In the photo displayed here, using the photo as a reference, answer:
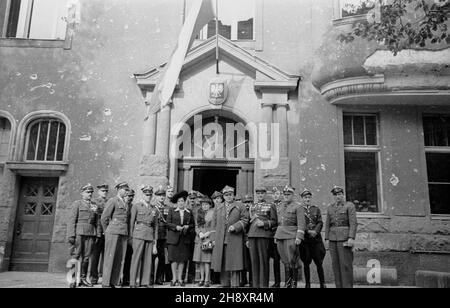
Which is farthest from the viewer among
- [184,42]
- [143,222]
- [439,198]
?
[439,198]

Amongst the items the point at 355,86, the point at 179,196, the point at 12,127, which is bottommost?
the point at 179,196

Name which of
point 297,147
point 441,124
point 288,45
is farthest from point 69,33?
point 441,124

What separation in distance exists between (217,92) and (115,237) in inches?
158

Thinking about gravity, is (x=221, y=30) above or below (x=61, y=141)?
above

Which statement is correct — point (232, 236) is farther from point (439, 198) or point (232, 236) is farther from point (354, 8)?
point (354, 8)

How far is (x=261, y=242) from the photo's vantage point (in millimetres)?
6828

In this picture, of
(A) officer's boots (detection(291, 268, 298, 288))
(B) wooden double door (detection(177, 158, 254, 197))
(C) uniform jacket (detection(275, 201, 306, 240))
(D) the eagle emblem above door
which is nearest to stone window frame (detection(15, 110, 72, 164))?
(B) wooden double door (detection(177, 158, 254, 197))

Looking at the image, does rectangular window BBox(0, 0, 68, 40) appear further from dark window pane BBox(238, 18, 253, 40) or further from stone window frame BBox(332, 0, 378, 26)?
stone window frame BBox(332, 0, 378, 26)

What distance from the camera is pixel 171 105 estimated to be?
930 cm

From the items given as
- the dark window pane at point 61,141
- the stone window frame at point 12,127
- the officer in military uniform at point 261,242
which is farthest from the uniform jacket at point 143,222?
the stone window frame at point 12,127

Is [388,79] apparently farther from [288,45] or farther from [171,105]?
[171,105]

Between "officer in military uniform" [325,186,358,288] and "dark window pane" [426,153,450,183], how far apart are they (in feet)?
10.5

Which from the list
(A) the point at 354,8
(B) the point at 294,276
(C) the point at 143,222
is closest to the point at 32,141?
(C) the point at 143,222

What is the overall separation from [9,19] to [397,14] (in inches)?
336
